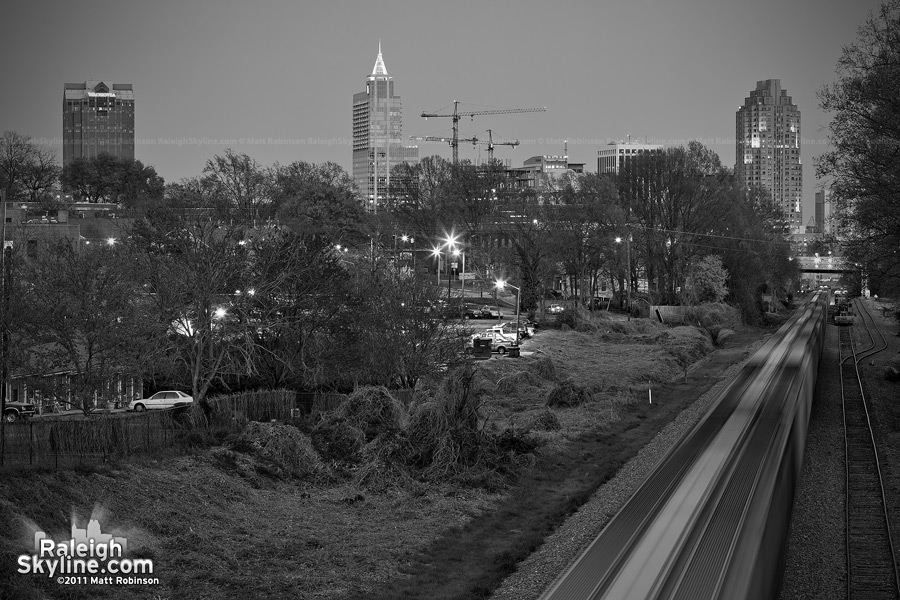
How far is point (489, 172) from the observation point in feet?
389

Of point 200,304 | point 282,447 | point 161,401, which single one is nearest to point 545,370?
point 161,401

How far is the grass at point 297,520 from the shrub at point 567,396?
9.09m

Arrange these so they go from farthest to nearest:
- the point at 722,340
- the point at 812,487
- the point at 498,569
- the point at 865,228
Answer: the point at 722,340
the point at 865,228
the point at 812,487
the point at 498,569

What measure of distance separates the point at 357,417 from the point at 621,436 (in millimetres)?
11044

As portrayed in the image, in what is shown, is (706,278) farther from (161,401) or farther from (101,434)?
(101,434)

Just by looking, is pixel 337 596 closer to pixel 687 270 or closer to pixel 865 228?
pixel 865 228

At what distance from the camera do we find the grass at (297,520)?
58.2 ft

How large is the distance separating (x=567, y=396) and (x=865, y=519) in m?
20.1

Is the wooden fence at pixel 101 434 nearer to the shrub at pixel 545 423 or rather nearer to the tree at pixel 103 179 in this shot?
the shrub at pixel 545 423

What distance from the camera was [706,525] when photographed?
17.0 m

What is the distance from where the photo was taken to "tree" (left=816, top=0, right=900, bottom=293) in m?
35.9

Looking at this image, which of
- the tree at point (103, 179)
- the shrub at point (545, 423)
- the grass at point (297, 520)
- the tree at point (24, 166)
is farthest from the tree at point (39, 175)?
the grass at point (297, 520)

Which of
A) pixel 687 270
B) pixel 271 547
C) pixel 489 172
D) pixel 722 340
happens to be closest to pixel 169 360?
pixel 271 547

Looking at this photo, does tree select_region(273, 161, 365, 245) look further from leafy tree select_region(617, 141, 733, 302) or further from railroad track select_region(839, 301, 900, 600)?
railroad track select_region(839, 301, 900, 600)
